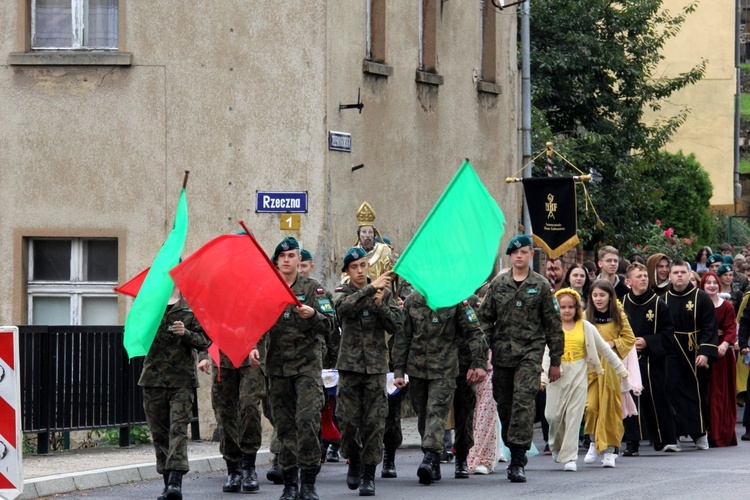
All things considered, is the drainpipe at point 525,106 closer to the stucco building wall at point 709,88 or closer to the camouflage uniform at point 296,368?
the camouflage uniform at point 296,368

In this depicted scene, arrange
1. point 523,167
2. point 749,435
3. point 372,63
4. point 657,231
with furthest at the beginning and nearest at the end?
1. point 657,231
2. point 523,167
3. point 372,63
4. point 749,435

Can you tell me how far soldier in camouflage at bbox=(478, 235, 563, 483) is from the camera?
13297 mm

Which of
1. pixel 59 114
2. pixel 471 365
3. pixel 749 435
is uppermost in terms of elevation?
pixel 59 114

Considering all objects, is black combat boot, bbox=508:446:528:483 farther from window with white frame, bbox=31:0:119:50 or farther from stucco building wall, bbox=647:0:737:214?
stucco building wall, bbox=647:0:737:214

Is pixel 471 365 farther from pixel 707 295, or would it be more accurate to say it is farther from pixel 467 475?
pixel 707 295

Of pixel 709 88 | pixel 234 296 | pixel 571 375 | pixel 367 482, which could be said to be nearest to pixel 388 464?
pixel 367 482

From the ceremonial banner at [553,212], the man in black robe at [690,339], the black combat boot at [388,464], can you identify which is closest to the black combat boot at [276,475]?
the black combat boot at [388,464]

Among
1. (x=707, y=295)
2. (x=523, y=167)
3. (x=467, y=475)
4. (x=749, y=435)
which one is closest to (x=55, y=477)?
(x=467, y=475)

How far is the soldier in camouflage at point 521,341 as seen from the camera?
1330 cm

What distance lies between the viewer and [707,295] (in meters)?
16.9

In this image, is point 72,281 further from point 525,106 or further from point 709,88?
point 709,88

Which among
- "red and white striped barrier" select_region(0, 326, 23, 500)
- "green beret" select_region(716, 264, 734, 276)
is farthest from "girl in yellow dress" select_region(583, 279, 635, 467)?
"red and white striped barrier" select_region(0, 326, 23, 500)

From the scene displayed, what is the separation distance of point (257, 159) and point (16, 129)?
9.44 ft

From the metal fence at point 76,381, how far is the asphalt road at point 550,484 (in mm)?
1691
